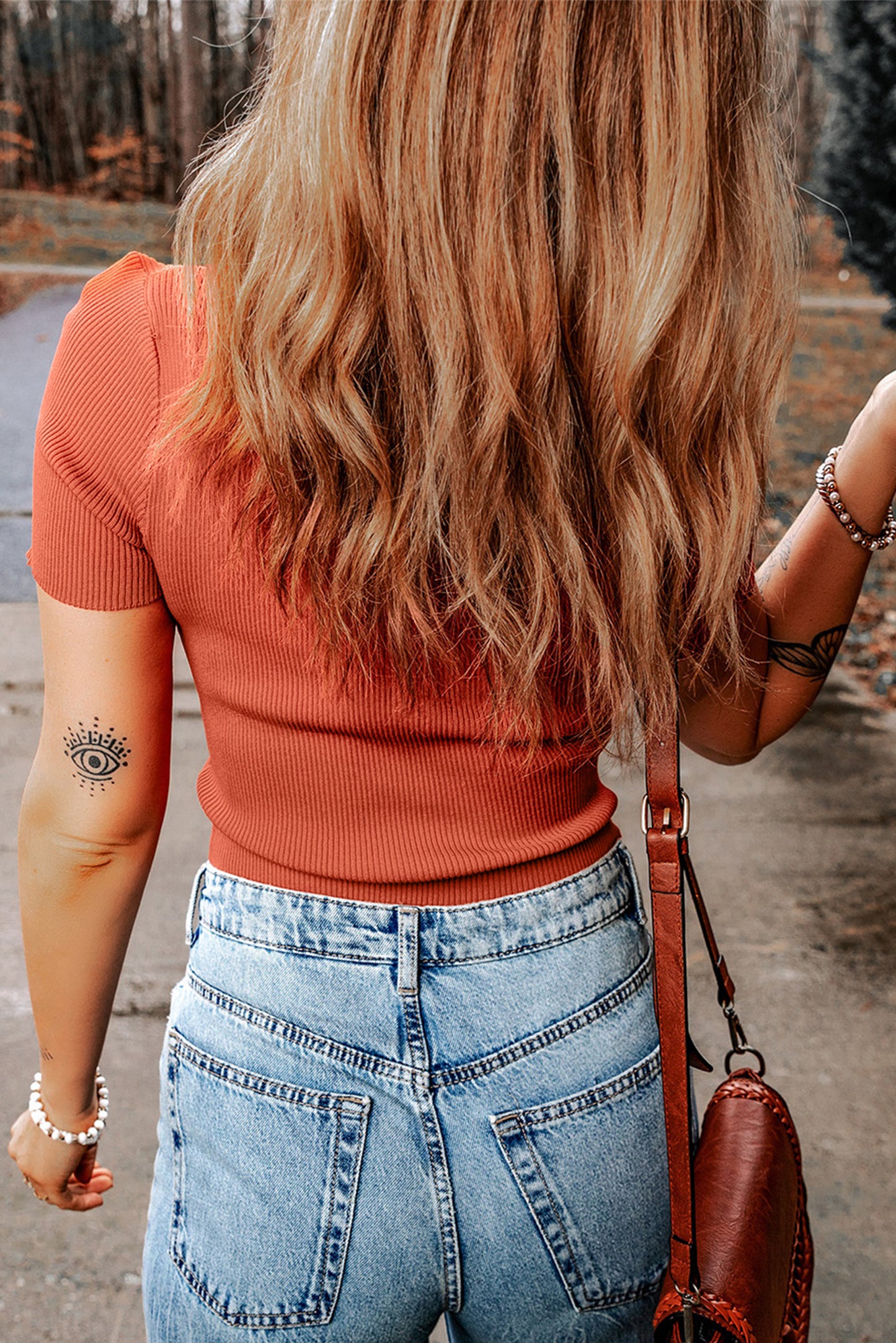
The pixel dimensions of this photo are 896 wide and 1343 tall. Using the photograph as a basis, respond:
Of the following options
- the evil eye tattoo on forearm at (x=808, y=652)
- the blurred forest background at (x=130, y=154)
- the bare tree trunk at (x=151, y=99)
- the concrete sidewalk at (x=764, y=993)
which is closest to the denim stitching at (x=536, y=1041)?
the evil eye tattoo on forearm at (x=808, y=652)

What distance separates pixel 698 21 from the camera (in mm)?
829

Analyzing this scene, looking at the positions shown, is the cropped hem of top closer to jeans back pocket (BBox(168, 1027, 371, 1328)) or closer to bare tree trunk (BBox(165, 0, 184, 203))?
jeans back pocket (BBox(168, 1027, 371, 1328))

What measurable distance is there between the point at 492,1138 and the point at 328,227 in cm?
70

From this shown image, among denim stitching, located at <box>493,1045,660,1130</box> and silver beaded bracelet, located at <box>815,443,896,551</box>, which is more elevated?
silver beaded bracelet, located at <box>815,443,896,551</box>

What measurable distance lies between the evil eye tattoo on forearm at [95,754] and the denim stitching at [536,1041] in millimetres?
386

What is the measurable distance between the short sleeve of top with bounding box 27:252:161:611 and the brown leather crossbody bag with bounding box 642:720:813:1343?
0.48 m

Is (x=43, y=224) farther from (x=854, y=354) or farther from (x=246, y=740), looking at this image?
(x=246, y=740)

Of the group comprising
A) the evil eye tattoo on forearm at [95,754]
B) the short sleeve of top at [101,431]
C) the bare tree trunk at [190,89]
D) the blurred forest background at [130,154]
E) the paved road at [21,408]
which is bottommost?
the paved road at [21,408]

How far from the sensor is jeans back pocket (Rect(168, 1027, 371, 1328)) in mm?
951

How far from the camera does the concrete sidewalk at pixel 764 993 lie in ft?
8.20

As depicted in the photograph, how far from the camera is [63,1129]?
1.24 metres

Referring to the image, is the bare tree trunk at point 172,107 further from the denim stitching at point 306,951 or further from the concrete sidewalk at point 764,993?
the denim stitching at point 306,951

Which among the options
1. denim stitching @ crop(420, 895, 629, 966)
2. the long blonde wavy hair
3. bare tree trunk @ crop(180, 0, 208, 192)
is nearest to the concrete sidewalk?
denim stitching @ crop(420, 895, 629, 966)

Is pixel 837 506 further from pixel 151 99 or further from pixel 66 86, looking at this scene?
pixel 66 86
